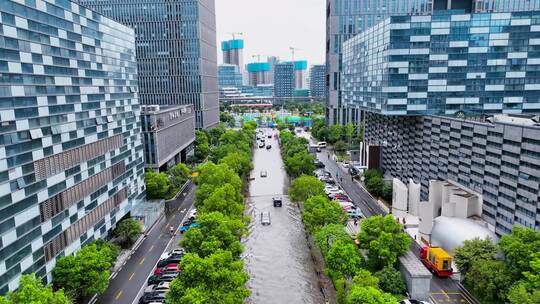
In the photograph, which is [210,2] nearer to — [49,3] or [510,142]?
[49,3]

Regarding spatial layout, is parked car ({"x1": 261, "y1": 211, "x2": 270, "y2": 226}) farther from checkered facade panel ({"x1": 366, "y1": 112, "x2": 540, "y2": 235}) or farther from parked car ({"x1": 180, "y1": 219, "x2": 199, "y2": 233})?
checkered facade panel ({"x1": 366, "y1": 112, "x2": 540, "y2": 235})

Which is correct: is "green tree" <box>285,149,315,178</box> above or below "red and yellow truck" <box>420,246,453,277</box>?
above

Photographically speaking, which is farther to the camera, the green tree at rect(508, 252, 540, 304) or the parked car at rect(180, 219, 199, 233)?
the parked car at rect(180, 219, 199, 233)

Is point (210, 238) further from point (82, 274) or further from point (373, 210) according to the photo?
point (373, 210)

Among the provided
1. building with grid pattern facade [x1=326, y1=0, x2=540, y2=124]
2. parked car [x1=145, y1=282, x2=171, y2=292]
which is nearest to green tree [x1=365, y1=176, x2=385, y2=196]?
parked car [x1=145, y1=282, x2=171, y2=292]

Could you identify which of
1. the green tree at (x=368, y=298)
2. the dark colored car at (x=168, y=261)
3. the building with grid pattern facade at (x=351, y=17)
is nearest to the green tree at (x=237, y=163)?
the dark colored car at (x=168, y=261)


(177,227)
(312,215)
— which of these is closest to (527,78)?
(312,215)

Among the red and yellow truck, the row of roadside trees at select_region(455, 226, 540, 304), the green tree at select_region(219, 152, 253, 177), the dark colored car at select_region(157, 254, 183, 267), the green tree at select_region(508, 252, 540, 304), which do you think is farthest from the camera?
the green tree at select_region(219, 152, 253, 177)

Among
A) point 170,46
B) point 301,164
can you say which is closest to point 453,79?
point 301,164
